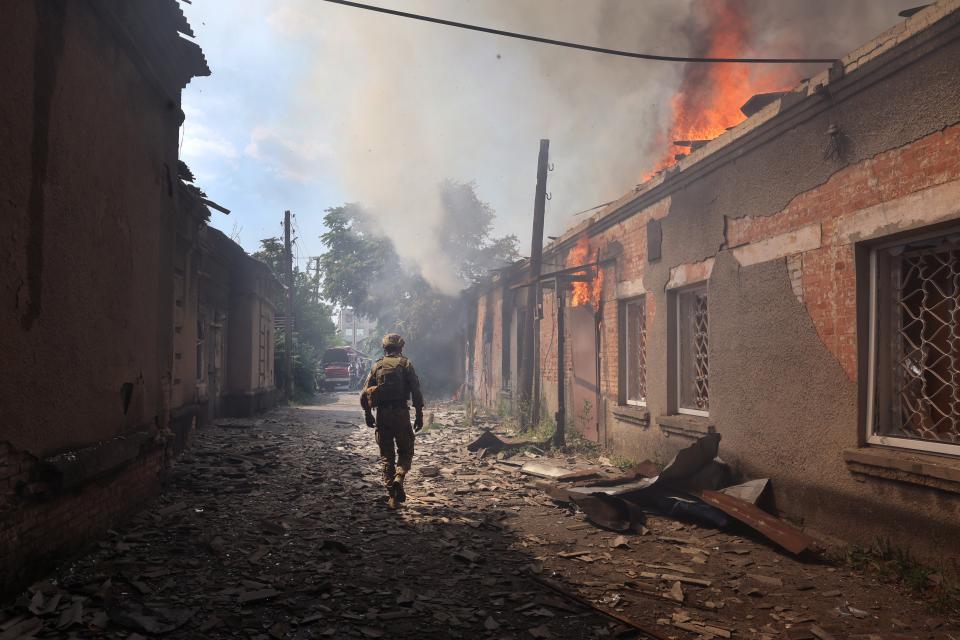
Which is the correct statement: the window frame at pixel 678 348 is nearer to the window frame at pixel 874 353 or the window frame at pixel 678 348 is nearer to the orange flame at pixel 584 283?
the orange flame at pixel 584 283

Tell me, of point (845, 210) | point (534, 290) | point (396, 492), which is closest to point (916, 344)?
point (845, 210)

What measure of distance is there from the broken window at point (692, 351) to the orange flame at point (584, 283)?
8.70 feet

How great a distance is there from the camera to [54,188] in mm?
4184

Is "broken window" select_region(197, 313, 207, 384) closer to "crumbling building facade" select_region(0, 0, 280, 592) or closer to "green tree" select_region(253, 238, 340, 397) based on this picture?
"crumbling building facade" select_region(0, 0, 280, 592)

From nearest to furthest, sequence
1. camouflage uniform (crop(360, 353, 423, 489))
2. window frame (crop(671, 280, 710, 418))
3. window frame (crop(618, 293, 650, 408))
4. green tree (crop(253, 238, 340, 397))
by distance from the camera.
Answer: camouflage uniform (crop(360, 353, 423, 489)) < window frame (crop(671, 280, 710, 418)) < window frame (crop(618, 293, 650, 408)) < green tree (crop(253, 238, 340, 397))

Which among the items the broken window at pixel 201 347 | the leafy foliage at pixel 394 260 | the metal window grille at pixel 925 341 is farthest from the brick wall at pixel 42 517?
the leafy foliage at pixel 394 260

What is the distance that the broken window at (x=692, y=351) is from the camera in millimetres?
7461

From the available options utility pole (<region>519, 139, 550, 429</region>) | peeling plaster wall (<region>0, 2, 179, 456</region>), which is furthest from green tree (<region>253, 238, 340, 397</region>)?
peeling plaster wall (<region>0, 2, 179, 456</region>)

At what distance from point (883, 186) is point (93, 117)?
6.03 meters

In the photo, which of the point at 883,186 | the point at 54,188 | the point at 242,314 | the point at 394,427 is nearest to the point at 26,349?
the point at 54,188

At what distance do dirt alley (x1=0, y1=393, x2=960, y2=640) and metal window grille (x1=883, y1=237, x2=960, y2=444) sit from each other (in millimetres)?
1196

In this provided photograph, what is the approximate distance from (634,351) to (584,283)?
2.17 meters

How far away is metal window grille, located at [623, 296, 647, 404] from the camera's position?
30.1 ft

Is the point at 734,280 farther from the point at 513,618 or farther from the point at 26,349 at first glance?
the point at 26,349
